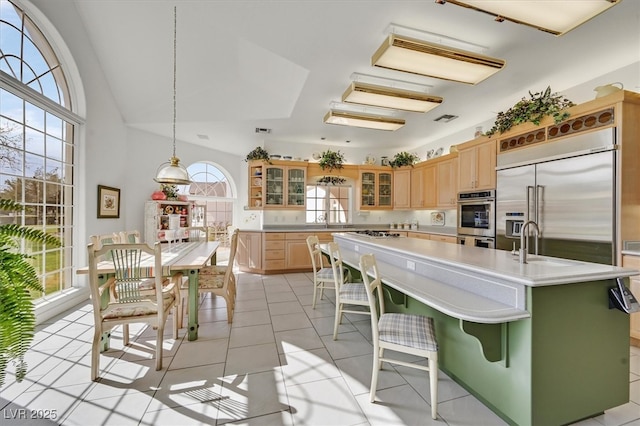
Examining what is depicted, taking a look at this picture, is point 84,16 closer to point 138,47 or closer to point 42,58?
point 138,47

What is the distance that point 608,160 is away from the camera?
264 centimetres

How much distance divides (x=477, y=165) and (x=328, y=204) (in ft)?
10.9

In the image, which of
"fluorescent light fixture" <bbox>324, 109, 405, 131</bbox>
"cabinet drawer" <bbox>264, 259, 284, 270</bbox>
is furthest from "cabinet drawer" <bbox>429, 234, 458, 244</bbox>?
"cabinet drawer" <bbox>264, 259, 284, 270</bbox>

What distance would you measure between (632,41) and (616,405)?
3.24m

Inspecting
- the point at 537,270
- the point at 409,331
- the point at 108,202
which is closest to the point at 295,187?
the point at 108,202

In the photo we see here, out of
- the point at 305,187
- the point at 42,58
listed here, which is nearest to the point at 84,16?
the point at 42,58

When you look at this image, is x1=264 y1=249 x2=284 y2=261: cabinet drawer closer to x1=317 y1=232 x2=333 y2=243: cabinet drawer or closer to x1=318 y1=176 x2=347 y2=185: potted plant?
x1=317 y1=232 x2=333 y2=243: cabinet drawer

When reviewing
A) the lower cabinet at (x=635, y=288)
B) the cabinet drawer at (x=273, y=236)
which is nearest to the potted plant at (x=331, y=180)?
the cabinet drawer at (x=273, y=236)

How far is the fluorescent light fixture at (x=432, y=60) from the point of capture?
2305 millimetres

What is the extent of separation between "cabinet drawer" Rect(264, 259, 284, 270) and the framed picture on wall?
9.07ft

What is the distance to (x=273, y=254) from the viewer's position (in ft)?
18.3

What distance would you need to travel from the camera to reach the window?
6.54 meters

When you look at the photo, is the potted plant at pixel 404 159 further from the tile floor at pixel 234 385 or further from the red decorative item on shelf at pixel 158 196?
the red decorative item on shelf at pixel 158 196

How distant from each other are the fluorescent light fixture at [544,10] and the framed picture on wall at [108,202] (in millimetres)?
4953
